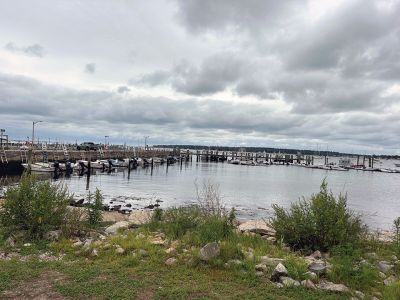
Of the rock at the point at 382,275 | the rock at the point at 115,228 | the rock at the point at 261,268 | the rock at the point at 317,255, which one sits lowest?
the rock at the point at 115,228

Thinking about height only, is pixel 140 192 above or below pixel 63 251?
below

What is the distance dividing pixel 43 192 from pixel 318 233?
7.60 meters

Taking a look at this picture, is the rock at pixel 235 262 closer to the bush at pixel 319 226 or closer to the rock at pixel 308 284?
the rock at pixel 308 284

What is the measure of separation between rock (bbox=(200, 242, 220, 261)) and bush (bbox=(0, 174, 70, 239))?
4.72m

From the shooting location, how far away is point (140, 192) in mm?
43531

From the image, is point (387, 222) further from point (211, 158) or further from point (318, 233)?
point (211, 158)

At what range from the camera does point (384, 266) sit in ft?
29.7

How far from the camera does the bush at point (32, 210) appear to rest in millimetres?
10922

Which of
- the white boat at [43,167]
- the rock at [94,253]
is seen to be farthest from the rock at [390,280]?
the white boat at [43,167]

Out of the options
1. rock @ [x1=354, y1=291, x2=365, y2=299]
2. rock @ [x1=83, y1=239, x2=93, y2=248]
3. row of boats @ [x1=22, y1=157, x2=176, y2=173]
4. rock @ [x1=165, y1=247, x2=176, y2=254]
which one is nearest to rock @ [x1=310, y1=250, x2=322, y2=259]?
rock @ [x1=354, y1=291, x2=365, y2=299]

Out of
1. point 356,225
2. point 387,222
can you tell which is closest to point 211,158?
point 387,222

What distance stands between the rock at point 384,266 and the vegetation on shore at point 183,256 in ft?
0.07

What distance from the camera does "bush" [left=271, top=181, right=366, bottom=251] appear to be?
10.4 meters

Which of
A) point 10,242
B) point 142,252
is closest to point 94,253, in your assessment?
point 142,252
